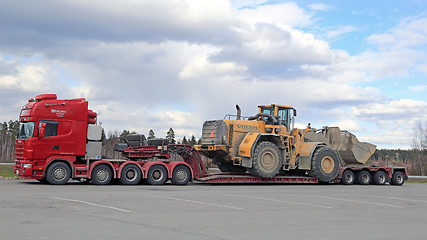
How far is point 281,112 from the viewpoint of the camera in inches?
1021

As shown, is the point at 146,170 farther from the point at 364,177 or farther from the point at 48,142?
the point at 364,177

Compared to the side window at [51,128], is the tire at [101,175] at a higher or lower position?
lower

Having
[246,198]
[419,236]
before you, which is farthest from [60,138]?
[419,236]

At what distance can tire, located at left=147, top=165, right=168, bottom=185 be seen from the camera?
21.8m

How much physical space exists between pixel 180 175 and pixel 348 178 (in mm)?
10430

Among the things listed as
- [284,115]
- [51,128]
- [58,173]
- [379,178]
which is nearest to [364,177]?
[379,178]

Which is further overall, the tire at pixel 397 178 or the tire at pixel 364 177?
the tire at pixel 397 178

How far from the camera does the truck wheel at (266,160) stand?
23641 mm

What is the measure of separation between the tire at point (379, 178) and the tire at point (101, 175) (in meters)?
15.7

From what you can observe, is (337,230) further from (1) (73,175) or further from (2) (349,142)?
(2) (349,142)

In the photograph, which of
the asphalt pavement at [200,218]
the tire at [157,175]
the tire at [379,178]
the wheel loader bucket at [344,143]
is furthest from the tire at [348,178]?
the asphalt pavement at [200,218]

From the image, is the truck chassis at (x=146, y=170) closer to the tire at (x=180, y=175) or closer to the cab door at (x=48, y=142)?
the tire at (x=180, y=175)

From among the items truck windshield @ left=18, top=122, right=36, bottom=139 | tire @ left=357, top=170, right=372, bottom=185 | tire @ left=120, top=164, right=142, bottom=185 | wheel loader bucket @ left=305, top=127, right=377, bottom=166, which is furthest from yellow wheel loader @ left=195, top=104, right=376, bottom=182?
truck windshield @ left=18, top=122, right=36, bottom=139

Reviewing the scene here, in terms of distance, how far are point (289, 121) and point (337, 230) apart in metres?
16.5
